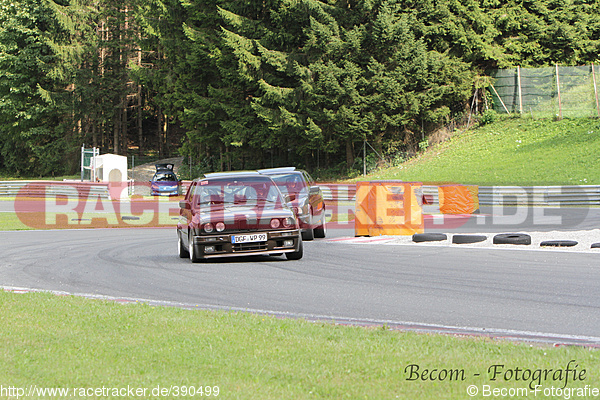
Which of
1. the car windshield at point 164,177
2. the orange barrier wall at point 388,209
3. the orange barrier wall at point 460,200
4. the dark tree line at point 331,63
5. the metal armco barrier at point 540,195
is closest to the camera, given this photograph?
the orange barrier wall at point 388,209

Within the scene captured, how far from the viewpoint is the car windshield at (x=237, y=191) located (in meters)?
12.2

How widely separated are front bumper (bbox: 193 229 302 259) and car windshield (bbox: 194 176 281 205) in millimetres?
1011

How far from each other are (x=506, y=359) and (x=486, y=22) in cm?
4204

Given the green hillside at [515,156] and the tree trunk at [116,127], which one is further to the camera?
the tree trunk at [116,127]

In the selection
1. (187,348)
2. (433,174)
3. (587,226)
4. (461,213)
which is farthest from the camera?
(433,174)

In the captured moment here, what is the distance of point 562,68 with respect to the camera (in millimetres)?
39781

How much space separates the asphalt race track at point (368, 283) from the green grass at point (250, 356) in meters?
0.92

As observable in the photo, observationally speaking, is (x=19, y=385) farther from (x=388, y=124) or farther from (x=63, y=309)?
(x=388, y=124)

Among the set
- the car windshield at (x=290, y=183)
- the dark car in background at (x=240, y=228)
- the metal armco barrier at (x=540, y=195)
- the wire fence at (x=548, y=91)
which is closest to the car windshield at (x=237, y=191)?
the dark car in background at (x=240, y=228)

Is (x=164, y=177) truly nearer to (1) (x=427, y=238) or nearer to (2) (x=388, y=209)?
(2) (x=388, y=209)

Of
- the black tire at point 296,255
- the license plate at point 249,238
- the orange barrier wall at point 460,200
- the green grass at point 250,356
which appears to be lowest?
the green grass at point 250,356

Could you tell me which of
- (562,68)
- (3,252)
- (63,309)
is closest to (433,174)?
(562,68)

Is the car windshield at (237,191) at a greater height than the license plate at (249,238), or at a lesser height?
greater

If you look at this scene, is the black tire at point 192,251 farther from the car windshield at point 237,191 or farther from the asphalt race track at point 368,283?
the car windshield at point 237,191
